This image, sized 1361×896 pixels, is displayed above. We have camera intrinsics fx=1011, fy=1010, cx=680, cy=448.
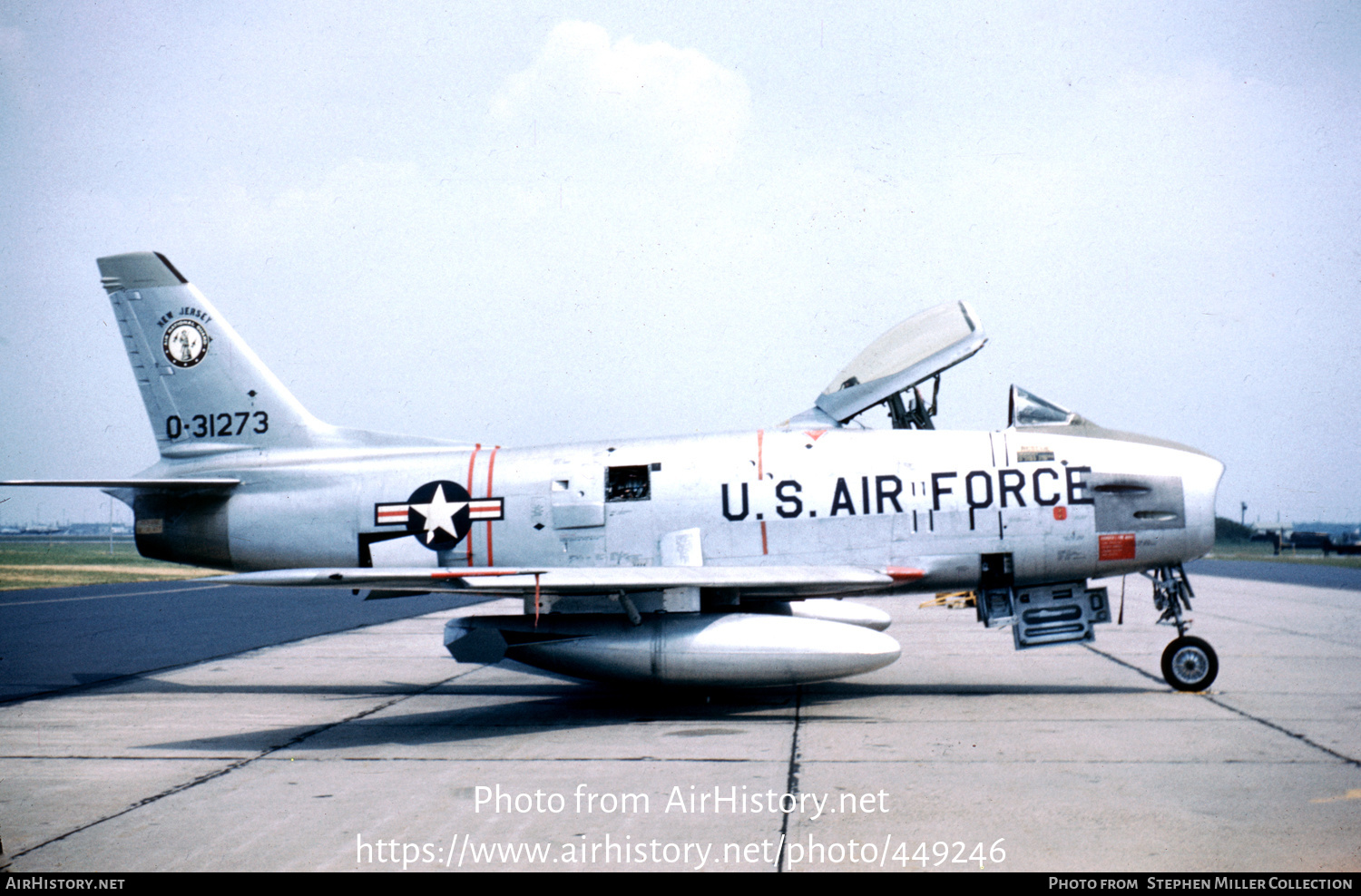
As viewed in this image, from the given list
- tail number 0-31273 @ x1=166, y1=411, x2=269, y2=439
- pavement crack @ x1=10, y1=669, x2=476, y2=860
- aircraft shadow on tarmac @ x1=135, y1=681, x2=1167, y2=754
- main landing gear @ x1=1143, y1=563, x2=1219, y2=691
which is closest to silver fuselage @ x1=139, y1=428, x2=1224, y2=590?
main landing gear @ x1=1143, y1=563, x2=1219, y2=691

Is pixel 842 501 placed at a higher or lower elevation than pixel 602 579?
higher

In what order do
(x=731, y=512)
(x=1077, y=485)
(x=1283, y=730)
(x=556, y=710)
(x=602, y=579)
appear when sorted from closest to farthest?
(x=1283, y=730)
(x=602, y=579)
(x=556, y=710)
(x=1077, y=485)
(x=731, y=512)

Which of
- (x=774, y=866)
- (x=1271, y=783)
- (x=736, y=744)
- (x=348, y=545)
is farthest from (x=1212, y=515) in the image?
(x=348, y=545)

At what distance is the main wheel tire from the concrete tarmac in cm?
17

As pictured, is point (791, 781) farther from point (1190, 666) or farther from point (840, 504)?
point (1190, 666)

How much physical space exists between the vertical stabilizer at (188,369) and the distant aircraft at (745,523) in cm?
31

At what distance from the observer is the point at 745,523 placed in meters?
9.89

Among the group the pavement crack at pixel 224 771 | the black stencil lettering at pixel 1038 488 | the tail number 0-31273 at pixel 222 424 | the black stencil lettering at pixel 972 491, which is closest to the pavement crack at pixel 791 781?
the black stencil lettering at pixel 972 491

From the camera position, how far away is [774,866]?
478cm

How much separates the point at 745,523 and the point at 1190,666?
14.7 feet

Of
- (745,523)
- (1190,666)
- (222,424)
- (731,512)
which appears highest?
(222,424)

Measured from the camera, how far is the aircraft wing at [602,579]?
7.98 metres

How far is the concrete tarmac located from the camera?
5.02 m

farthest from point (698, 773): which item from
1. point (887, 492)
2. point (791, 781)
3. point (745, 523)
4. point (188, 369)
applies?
point (188, 369)
